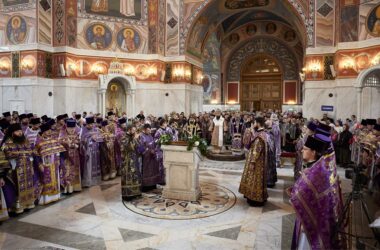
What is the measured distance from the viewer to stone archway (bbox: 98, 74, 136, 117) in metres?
16.8

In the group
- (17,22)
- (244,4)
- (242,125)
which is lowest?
(242,125)

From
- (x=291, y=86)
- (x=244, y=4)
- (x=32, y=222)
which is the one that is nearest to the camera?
(x=32, y=222)

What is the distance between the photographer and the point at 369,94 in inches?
561

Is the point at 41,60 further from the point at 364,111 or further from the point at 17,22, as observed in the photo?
the point at 364,111

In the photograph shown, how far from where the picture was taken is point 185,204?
20.6 feet

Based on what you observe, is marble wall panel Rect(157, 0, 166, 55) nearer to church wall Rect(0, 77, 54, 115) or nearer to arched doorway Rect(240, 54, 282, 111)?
church wall Rect(0, 77, 54, 115)

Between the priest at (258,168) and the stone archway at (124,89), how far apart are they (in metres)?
12.6

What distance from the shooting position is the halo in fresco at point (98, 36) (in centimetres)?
1708

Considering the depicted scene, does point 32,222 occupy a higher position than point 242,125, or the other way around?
point 242,125

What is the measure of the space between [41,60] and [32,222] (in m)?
12.9

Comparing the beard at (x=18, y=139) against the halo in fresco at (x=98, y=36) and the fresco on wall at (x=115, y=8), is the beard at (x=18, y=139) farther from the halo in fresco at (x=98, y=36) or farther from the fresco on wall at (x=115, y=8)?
the fresco on wall at (x=115, y=8)

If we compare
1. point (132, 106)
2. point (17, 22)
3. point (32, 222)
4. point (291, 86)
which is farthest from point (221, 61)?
point (32, 222)

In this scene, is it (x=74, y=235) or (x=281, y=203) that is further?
(x=281, y=203)

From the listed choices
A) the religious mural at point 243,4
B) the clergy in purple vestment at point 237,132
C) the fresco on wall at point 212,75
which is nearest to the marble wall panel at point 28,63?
the clergy in purple vestment at point 237,132
